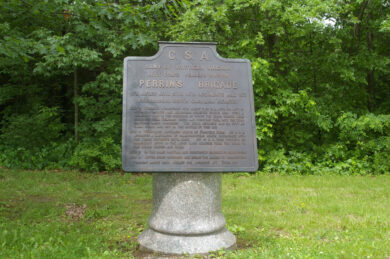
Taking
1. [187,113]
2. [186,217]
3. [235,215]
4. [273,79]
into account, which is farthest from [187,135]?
[273,79]

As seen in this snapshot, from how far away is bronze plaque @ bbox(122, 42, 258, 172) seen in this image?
381 cm

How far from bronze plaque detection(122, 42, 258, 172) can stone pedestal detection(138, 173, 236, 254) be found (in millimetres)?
247

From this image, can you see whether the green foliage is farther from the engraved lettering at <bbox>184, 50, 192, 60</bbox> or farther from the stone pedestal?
the engraved lettering at <bbox>184, 50, 192, 60</bbox>

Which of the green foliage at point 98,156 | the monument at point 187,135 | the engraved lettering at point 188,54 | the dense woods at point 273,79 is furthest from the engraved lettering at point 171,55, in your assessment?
the green foliage at point 98,156

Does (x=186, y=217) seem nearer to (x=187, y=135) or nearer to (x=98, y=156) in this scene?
(x=187, y=135)

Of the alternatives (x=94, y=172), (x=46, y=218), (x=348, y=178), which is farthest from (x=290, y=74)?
(x=46, y=218)

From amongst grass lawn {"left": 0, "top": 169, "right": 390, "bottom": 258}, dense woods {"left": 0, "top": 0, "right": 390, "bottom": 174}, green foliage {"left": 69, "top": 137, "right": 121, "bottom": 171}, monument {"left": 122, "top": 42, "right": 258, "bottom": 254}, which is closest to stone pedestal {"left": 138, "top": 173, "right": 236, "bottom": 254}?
monument {"left": 122, "top": 42, "right": 258, "bottom": 254}

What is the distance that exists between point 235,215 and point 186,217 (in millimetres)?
1917

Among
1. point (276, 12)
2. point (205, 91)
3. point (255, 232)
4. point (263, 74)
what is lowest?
point (255, 232)

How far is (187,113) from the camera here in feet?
13.0

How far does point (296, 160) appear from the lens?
32.4 feet

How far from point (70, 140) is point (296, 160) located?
22.8ft

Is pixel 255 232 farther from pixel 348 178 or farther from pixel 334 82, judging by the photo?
pixel 334 82

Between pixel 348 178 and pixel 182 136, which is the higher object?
pixel 182 136
